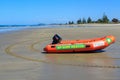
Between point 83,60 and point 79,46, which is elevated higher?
point 79,46

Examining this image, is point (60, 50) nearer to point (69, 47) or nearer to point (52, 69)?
point (69, 47)

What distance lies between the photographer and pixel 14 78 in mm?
8266

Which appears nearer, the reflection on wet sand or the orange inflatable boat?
the reflection on wet sand

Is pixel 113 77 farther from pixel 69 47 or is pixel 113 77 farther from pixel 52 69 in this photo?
pixel 69 47

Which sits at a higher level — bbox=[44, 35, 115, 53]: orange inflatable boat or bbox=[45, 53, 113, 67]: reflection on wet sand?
bbox=[44, 35, 115, 53]: orange inflatable boat

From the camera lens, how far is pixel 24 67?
10.2m

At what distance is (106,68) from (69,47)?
189 inches

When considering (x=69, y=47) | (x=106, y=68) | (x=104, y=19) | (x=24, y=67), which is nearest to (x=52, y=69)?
(x=24, y=67)

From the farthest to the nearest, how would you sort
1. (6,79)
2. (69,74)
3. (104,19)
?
(104,19)
(69,74)
(6,79)

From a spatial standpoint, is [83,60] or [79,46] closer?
[83,60]

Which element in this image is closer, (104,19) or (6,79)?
(6,79)

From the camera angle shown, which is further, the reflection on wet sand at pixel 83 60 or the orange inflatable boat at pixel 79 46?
the orange inflatable boat at pixel 79 46

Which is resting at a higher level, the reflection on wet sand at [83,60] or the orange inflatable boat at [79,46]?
the orange inflatable boat at [79,46]

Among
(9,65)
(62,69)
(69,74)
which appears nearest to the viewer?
(69,74)
